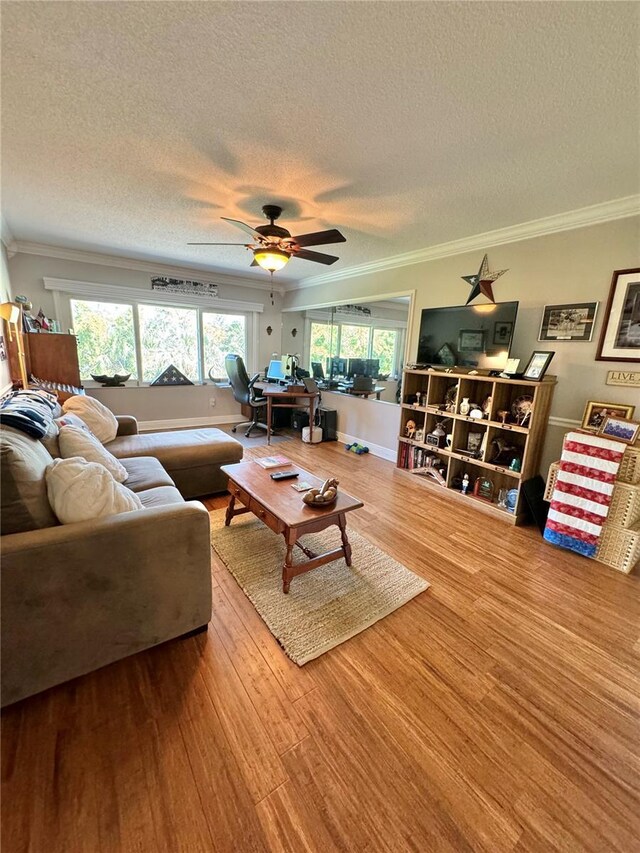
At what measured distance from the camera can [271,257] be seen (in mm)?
2682

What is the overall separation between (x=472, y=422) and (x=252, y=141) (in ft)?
9.06

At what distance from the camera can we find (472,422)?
3.21 m

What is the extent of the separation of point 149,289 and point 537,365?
16.3 feet

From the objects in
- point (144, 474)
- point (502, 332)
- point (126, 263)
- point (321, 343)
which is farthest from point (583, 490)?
point (126, 263)

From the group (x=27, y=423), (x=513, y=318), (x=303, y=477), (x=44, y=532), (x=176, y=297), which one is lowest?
(x=303, y=477)

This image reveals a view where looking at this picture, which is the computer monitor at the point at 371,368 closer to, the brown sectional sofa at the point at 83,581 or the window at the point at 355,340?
the window at the point at 355,340

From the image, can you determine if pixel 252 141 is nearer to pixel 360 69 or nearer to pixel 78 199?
pixel 360 69

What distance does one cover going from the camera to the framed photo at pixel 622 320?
2330mm

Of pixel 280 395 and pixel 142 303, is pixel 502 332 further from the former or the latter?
pixel 142 303

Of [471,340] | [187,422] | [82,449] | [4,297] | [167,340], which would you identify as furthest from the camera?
[187,422]

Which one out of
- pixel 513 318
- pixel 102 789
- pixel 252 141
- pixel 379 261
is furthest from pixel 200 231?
pixel 102 789

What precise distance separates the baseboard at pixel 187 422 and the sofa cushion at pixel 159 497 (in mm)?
3519

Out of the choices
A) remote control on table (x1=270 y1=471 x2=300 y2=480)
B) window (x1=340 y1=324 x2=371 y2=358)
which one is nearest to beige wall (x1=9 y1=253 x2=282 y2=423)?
window (x1=340 y1=324 x2=371 y2=358)

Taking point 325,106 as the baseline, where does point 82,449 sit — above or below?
below
